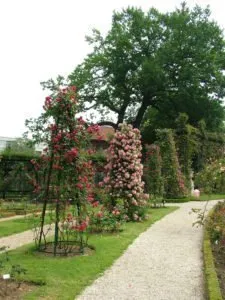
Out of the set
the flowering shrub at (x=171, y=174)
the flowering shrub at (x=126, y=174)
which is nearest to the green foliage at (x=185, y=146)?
the flowering shrub at (x=171, y=174)

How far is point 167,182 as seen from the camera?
845 inches

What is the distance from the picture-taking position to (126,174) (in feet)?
42.3

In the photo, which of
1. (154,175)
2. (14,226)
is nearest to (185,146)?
(154,175)

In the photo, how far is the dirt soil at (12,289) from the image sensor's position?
539 centimetres

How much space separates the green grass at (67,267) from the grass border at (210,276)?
1.51 metres

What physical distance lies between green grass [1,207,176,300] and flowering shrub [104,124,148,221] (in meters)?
3.20

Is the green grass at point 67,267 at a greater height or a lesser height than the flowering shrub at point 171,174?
lesser

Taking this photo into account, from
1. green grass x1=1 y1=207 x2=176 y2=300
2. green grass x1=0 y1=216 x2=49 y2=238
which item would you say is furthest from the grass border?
green grass x1=0 y1=216 x2=49 y2=238

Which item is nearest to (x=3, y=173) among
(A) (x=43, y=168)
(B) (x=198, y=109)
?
(A) (x=43, y=168)

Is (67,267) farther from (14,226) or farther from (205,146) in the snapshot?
(205,146)

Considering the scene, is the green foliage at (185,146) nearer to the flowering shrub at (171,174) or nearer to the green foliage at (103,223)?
the flowering shrub at (171,174)

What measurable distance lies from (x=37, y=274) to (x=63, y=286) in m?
0.66

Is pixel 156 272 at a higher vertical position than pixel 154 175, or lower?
lower

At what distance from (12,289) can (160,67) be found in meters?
26.0
